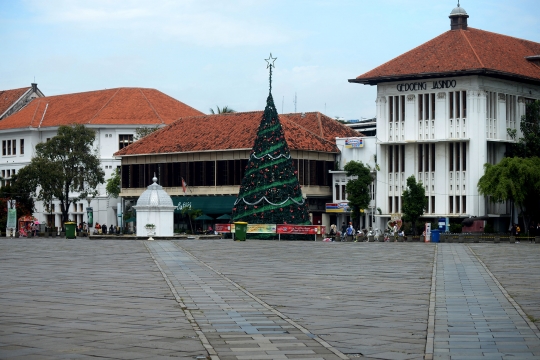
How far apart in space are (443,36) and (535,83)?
8462mm

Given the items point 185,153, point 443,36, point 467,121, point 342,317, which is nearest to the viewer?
point 342,317

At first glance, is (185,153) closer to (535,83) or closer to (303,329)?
(535,83)

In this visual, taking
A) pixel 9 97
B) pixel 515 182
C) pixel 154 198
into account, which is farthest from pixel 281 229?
pixel 9 97

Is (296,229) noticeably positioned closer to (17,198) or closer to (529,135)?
(529,135)

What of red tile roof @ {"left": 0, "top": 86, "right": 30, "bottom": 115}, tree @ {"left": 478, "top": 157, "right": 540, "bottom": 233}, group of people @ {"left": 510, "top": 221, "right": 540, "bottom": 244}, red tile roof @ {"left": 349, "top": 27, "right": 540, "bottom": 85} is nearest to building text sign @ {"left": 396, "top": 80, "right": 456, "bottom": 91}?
red tile roof @ {"left": 349, "top": 27, "right": 540, "bottom": 85}

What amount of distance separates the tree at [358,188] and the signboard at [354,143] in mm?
2829

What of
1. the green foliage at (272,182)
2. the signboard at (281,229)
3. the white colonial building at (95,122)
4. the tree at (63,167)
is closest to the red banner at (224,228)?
the green foliage at (272,182)

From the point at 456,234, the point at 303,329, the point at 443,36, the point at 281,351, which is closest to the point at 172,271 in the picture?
the point at 303,329

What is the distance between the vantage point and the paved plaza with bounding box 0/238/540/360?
43.6 ft

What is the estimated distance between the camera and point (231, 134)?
93.6m

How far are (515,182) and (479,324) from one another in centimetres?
5985

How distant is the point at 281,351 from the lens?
42.6 feet

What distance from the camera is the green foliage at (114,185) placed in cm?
10312

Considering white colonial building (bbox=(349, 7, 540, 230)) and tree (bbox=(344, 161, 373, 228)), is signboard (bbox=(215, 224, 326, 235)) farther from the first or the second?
tree (bbox=(344, 161, 373, 228))
